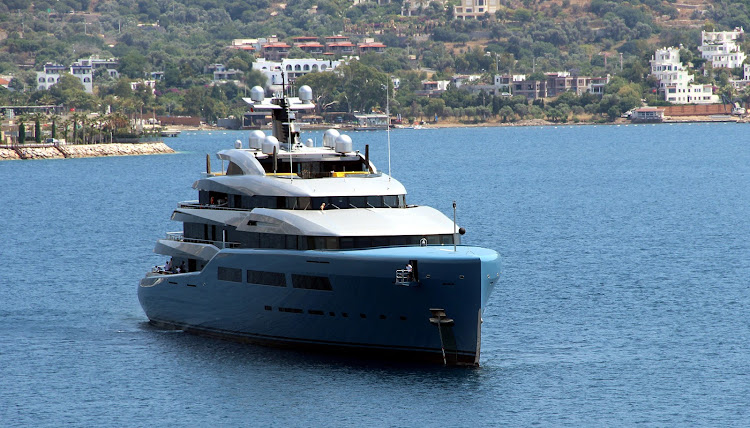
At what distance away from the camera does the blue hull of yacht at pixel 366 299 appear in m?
40.7

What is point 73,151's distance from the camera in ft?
611

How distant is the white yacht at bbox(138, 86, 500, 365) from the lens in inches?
1614

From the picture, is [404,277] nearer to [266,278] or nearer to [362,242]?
[362,242]

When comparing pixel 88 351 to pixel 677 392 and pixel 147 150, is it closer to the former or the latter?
Result: pixel 677 392

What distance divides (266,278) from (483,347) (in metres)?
8.47

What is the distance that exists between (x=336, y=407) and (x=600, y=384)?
29.2 feet

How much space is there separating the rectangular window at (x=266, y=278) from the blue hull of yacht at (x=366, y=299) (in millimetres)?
78

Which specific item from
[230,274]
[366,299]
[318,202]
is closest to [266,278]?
[230,274]

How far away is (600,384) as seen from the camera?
4103cm

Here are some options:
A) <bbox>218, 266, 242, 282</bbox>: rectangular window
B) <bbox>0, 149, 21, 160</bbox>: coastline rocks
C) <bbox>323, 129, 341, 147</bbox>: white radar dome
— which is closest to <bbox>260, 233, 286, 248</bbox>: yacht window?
<bbox>218, 266, 242, 282</bbox>: rectangular window

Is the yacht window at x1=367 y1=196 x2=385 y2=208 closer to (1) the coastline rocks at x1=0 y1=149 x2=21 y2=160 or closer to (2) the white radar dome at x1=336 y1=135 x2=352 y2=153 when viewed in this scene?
(2) the white radar dome at x1=336 y1=135 x2=352 y2=153

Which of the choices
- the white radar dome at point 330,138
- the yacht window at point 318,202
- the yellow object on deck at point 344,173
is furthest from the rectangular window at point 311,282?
the white radar dome at point 330,138

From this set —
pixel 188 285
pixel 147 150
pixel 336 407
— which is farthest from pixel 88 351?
pixel 147 150

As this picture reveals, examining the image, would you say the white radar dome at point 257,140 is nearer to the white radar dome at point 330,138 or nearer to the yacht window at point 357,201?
the white radar dome at point 330,138
